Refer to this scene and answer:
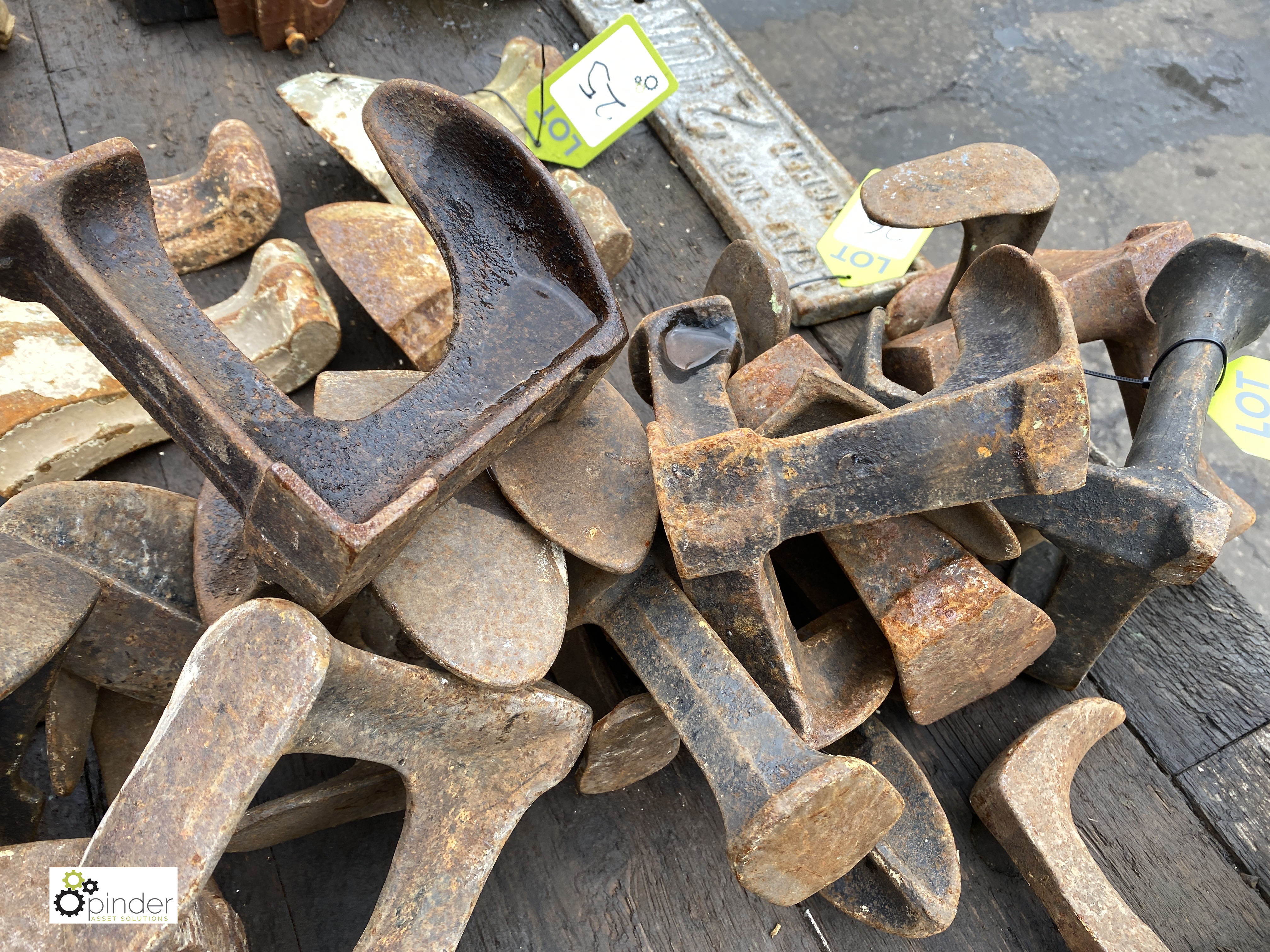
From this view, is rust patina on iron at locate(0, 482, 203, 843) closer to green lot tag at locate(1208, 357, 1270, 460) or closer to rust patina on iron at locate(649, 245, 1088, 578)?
rust patina on iron at locate(649, 245, 1088, 578)

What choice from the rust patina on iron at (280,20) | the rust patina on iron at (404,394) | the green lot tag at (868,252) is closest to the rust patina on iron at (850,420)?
the rust patina on iron at (404,394)

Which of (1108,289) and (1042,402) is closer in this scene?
(1042,402)

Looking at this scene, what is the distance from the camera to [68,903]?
78cm

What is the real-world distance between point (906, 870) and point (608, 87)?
1581 millimetres

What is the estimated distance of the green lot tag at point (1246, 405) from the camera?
1516 millimetres

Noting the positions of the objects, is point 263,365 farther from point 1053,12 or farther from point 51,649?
point 1053,12

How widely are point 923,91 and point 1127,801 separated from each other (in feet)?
8.75

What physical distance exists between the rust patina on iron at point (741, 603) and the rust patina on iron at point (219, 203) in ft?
2.94

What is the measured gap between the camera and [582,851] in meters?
1.26

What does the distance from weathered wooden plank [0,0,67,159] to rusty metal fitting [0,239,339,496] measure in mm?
638

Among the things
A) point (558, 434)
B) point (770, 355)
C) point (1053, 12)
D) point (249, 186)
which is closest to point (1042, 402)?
point (770, 355)

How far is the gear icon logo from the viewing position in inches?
30.0

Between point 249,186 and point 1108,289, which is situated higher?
point 249,186

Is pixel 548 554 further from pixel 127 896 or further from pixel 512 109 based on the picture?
pixel 512 109
